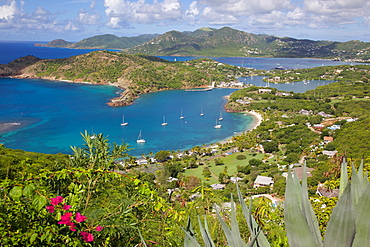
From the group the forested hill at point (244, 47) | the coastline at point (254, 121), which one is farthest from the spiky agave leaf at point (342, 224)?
the forested hill at point (244, 47)

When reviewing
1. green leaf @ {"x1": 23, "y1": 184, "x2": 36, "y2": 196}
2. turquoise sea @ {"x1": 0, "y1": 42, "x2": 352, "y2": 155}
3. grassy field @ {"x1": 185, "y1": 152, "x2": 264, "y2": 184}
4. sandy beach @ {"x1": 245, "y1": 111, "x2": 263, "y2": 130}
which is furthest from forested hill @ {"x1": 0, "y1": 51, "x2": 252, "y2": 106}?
green leaf @ {"x1": 23, "y1": 184, "x2": 36, "y2": 196}

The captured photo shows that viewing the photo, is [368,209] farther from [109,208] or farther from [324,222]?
[324,222]

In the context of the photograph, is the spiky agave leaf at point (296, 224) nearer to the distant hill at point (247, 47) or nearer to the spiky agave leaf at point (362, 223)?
the spiky agave leaf at point (362, 223)

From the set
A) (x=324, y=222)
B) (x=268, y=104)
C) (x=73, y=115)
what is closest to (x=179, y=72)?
(x=268, y=104)

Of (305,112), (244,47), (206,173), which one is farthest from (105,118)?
(244,47)

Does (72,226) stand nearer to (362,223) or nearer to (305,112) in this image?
(362,223)

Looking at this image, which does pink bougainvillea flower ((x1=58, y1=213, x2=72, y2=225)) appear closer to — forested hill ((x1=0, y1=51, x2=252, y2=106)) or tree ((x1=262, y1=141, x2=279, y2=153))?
tree ((x1=262, y1=141, x2=279, y2=153))

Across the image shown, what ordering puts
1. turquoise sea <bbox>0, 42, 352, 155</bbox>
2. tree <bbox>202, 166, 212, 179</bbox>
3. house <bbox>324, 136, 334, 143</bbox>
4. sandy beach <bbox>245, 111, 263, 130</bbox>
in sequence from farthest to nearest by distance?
1. sandy beach <bbox>245, 111, 263, 130</bbox>
2. turquoise sea <bbox>0, 42, 352, 155</bbox>
3. house <bbox>324, 136, 334, 143</bbox>
4. tree <bbox>202, 166, 212, 179</bbox>
